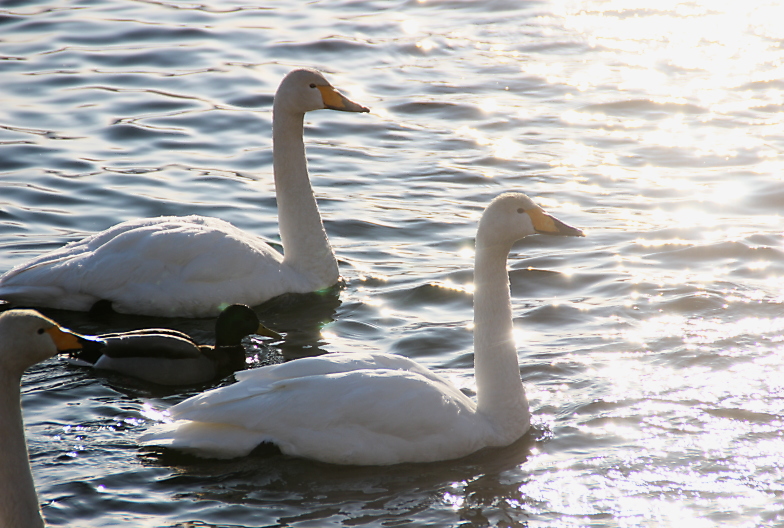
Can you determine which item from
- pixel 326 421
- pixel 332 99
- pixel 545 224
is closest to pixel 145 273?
pixel 332 99

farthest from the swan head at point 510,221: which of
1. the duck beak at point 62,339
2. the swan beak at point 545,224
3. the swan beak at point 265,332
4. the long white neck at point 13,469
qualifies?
the long white neck at point 13,469

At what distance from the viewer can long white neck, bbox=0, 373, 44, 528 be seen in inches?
180

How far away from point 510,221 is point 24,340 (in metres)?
2.94

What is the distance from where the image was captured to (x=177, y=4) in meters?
19.9

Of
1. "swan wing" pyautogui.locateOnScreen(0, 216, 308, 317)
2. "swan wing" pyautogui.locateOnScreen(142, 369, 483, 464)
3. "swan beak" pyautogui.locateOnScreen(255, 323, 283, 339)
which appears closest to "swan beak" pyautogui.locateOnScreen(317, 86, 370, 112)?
"swan wing" pyautogui.locateOnScreen(0, 216, 308, 317)

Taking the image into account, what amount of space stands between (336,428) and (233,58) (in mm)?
11807

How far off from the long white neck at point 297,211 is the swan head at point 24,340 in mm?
4315

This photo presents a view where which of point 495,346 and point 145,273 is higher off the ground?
point 145,273

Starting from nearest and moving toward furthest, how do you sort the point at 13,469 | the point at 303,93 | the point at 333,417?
the point at 13,469 → the point at 333,417 → the point at 303,93

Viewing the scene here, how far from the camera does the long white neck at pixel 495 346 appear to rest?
633 cm

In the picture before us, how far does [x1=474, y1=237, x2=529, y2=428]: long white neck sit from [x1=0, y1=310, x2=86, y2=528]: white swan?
2.72m

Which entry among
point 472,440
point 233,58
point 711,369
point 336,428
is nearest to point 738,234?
point 711,369

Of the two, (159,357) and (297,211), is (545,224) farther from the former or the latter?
(297,211)

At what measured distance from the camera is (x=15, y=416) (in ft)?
15.2
